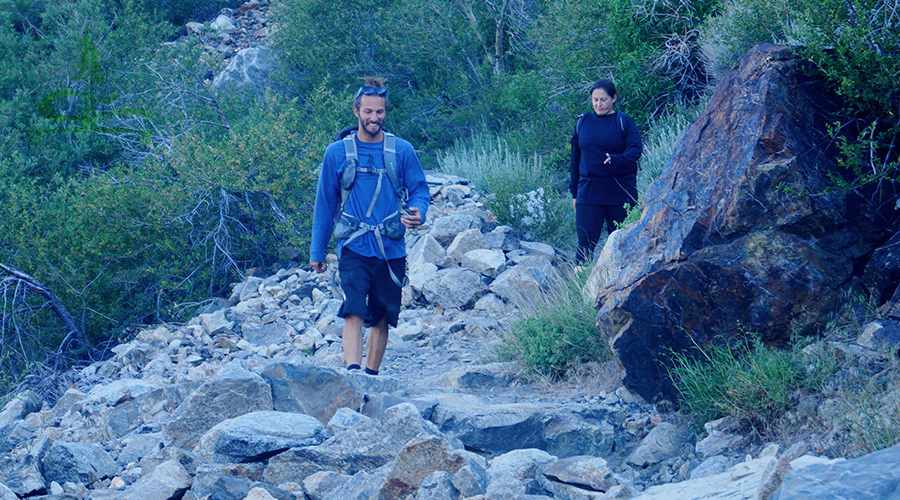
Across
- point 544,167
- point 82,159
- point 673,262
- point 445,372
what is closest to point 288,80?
point 82,159

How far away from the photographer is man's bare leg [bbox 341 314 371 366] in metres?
4.58

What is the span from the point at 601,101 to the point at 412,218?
236cm

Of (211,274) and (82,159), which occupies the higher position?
(82,159)

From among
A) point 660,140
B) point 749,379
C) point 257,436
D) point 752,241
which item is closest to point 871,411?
point 749,379

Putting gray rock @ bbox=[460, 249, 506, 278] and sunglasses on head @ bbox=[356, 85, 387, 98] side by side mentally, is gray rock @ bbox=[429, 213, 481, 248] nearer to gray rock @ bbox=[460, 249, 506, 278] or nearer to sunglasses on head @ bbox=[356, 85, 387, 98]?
gray rock @ bbox=[460, 249, 506, 278]

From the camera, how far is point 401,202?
4.54 m

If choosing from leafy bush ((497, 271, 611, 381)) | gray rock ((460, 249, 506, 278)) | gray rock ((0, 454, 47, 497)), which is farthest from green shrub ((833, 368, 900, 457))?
gray rock ((460, 249, 506, 278))

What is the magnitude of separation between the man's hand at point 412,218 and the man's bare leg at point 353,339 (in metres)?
0.64

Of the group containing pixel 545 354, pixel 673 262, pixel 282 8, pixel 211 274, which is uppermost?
pixel 282 8

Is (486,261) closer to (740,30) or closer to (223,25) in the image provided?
(740,30)

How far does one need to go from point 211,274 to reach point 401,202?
5136mm

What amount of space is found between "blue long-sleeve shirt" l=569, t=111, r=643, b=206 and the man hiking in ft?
6.81

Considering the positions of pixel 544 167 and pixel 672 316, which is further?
pixel 544 167

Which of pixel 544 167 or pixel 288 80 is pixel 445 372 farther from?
pixel 288 80
